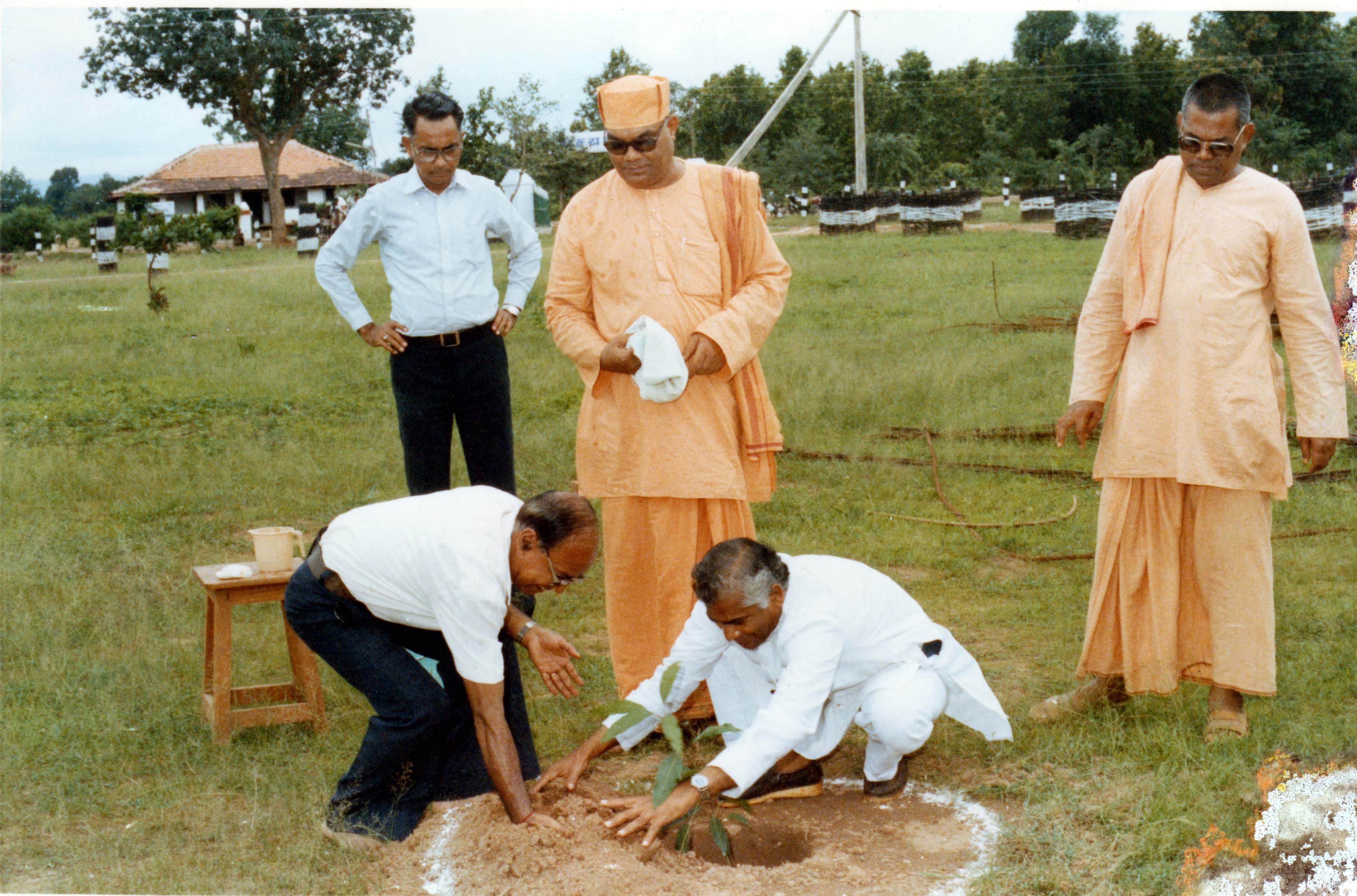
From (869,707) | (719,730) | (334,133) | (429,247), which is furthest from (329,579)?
(334,133)

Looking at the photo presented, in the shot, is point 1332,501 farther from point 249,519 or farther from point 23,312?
point 23,312

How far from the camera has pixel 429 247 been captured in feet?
16.3

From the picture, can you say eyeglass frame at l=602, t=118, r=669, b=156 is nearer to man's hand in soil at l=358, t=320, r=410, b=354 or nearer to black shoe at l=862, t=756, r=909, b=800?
man's hand in soil at l=358, t=320, r=410, b=354

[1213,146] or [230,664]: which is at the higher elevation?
[1213,146]

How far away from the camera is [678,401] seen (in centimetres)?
402

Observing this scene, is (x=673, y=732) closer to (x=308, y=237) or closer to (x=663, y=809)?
(x=663, y=809)

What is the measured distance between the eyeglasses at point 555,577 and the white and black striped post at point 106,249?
19.8 m

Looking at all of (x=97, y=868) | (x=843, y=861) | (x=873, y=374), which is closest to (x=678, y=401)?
(x=843, y=861)

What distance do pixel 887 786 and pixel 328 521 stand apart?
156 inches

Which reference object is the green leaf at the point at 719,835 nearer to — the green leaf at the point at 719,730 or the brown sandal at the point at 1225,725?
the green leaf at the point at 719,730

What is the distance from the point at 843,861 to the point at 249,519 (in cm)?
453

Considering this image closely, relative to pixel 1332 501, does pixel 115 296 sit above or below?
above

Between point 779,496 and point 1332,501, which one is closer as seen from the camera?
point 1332,501

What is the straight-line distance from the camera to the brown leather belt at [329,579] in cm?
344
